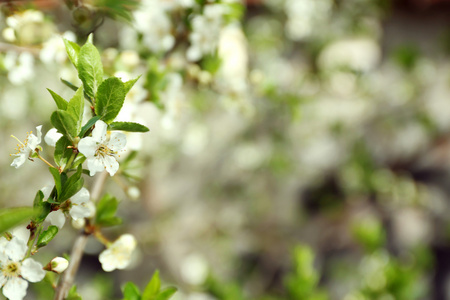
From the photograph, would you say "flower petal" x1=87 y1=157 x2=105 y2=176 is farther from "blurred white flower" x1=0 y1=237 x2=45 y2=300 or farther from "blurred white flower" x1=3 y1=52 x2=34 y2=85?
"blurred white flower" x1=3 y1=52 x2=34 y2=85

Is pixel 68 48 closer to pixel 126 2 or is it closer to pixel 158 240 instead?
pixel 126 2

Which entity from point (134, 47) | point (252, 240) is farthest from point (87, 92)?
point (252, 240)

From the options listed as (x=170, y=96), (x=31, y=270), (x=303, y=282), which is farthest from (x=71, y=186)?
(x=303, y=282)

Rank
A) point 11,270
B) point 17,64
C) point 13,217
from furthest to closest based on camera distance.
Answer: point 17,64, point 11,270, point 13,217

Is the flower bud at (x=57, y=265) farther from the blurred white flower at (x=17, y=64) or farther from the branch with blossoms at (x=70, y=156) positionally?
the blurred white flower at (x=17, y=64)

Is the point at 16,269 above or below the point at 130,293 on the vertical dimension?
above

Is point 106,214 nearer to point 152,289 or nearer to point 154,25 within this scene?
point 152,289
